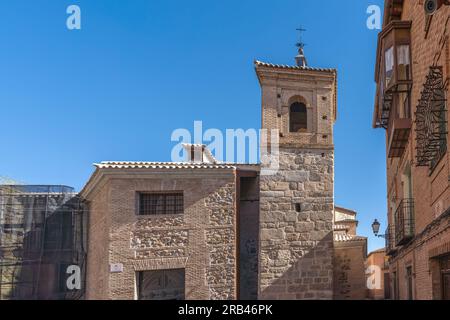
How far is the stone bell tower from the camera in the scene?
12.6 m

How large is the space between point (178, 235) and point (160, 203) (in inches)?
42.0

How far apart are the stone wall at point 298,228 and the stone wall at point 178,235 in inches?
40.3

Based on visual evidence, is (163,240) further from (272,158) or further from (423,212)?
(423,212)

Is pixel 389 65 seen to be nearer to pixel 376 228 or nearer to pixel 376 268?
pixel 376 228

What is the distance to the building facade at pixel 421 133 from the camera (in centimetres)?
613

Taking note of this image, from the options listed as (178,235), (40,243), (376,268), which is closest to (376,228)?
(178,235)

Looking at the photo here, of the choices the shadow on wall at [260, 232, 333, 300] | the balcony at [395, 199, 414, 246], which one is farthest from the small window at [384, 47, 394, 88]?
the shadow on wall at [260, 232, 333, 300]

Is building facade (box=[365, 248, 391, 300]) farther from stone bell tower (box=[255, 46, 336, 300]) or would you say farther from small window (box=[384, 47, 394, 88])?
small window (box=[384, 47, 394, 88])

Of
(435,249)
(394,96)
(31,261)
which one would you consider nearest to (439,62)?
(435,249)

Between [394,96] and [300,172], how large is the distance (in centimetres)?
386

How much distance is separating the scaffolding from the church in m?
1.59

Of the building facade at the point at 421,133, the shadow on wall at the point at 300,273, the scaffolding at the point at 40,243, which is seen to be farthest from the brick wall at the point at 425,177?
the scaffolding at the point at 40,243
